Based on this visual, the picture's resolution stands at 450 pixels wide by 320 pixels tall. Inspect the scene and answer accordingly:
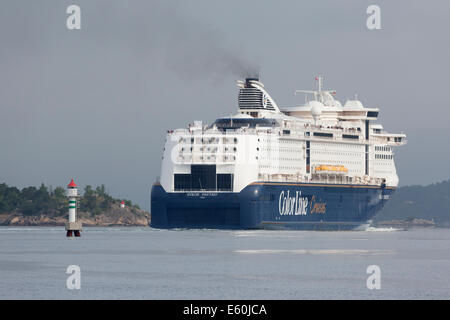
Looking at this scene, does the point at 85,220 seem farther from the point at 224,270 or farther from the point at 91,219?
the point at 224,270

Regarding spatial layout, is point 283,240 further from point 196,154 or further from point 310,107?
point 310,107

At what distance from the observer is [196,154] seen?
10238 centimetres

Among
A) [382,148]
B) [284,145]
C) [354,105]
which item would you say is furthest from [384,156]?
[284,145]

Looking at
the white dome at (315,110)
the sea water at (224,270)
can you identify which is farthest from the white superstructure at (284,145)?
the sea water at (224,270)

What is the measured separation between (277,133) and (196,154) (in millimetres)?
9205

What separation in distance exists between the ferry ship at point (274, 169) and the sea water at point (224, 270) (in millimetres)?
19717

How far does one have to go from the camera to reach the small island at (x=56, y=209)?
171 m

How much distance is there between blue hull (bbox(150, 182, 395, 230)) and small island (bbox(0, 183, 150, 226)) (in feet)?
207

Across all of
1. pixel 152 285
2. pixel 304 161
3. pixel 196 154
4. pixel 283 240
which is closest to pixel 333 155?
pixel 304 161

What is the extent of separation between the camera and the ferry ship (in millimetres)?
99875

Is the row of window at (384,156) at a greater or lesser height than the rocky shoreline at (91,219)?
greater

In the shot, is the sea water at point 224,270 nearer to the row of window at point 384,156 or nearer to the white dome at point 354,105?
the white dome at point 354,105

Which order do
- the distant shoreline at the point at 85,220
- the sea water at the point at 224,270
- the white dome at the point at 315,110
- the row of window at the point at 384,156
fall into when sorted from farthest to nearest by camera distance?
the distant shoreline at the point at 85,220 → the row of window at the point at 384,156 → the white dome at the point at 315,110 → the sea water at the point at 224,270
